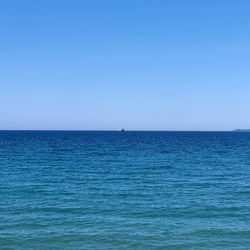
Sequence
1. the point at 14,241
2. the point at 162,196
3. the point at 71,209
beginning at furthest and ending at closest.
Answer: the point at 162,196 → the point at 71,209 → the point at 14,241

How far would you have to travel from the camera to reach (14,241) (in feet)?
45.1

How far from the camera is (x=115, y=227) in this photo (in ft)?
51.2

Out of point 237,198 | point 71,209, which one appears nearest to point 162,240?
point 71,209

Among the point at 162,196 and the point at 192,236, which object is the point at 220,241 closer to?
the point at 192,236

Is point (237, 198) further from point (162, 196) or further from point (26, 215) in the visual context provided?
point (26, 215)

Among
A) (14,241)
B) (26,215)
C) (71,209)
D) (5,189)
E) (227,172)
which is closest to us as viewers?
(14,241)

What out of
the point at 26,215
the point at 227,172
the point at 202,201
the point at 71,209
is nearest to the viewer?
the point at 26,215

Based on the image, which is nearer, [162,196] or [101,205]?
[101,205]

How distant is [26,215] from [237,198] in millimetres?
15192

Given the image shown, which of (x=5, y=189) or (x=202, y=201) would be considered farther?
(x=5, y=189)

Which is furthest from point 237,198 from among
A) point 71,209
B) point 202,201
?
point 71,209

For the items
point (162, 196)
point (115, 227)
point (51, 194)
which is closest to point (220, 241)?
point (115, 227)

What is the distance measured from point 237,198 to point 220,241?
863 cm

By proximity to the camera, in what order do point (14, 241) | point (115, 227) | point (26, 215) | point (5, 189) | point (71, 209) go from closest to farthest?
point (14, 241) < point (115, 227) < point (26, 215) < point (71, 209) < point (5, 189)
